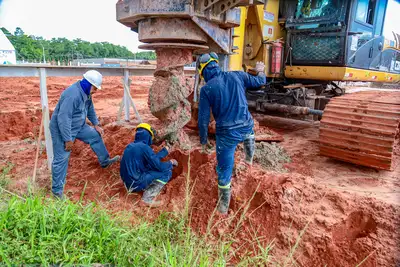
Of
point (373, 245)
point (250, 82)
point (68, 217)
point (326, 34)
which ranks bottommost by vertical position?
point (373, 245)

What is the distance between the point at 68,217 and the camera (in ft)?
6.72

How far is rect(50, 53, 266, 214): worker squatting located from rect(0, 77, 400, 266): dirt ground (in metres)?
0.24

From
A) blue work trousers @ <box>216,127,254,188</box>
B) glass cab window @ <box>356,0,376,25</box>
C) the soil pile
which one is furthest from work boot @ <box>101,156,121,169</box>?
glass cab window @ <box>356,0,376,25</box>

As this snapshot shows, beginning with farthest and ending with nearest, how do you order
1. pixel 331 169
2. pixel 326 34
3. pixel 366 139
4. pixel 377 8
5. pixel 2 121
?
pixel 2 121
pixel 377 8
pixel 326 34
pixel 331 169
pixel 366 139

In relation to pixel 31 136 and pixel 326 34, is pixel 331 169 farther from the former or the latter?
pixel 31 136

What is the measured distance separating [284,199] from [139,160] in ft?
5.90

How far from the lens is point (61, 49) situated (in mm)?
39281

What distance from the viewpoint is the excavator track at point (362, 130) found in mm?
3908

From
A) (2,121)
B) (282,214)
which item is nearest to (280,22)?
(282,214)

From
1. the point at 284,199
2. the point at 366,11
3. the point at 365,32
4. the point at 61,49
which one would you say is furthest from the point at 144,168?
the point at 61,49

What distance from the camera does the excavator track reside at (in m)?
3.91

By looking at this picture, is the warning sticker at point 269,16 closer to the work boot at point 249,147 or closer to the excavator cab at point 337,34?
the excavator cab at point 337,34

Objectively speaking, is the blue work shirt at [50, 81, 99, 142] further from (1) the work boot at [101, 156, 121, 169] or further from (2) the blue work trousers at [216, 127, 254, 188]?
(2) the blue work trousers at [216, 127, 254, 188]

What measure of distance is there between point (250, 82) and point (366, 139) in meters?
1.83
